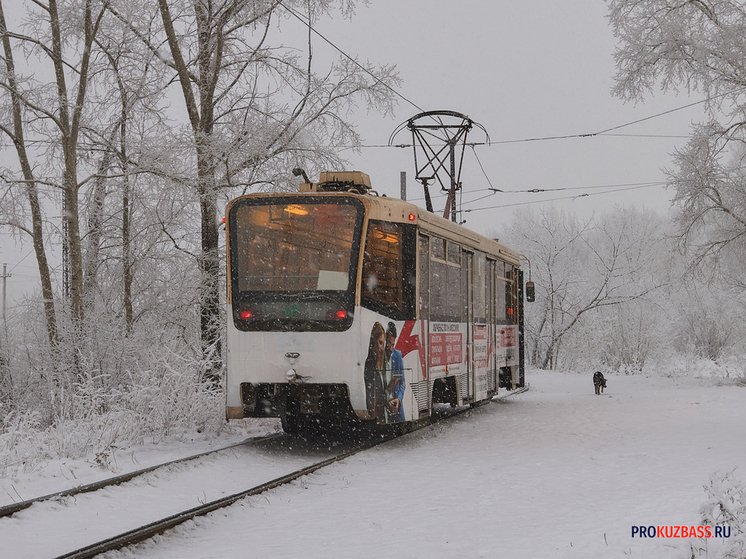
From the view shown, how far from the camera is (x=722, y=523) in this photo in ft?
17.8

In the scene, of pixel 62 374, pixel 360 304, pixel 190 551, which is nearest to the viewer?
pixel 190 551

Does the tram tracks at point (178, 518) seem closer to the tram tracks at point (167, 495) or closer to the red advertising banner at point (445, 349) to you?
the tram tracks at point (167, 495)

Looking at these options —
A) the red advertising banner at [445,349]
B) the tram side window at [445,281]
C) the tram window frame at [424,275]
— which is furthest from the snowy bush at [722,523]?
the tram side window at [445,281]

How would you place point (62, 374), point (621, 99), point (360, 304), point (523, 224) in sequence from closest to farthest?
point (360, 304) < point (62, 374) < point (621, 99) < point (523, 224)

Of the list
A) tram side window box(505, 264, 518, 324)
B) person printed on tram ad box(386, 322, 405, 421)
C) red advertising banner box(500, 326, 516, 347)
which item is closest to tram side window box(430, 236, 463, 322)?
person printed on tram ad box(386, 322, 405, 421)

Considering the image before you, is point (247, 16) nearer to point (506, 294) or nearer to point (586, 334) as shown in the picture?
point (506, 294)

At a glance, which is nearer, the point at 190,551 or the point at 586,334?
the point at 190,551

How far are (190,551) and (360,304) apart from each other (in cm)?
433

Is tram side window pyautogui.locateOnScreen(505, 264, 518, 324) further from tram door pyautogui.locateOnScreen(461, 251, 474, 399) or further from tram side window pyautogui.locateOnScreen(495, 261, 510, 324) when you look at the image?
tram door pyautogui.locateOnScreen(461, 251, 474, 399)

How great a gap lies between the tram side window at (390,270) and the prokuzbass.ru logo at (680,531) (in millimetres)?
4566

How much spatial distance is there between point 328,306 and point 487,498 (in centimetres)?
326

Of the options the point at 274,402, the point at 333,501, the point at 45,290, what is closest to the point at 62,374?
the point at 45,290

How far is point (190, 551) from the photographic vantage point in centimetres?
572

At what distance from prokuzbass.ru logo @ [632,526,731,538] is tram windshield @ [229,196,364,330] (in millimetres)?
4495
